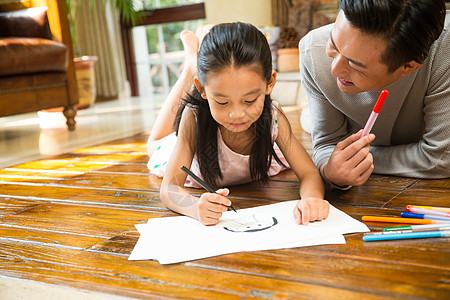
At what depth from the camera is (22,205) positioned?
5.15ft

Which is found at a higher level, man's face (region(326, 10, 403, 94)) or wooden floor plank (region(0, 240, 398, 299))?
man's face (region(326, 10, 403, 94))

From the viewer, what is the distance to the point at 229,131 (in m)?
1.42

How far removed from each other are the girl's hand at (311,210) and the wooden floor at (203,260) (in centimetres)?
9

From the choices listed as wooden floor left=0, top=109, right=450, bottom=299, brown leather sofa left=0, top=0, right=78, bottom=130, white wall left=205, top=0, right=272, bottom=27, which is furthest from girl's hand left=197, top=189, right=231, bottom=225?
white wall left=205, top=0, right=272, bottom=27

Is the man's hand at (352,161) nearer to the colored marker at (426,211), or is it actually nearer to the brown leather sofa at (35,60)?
the colored marker at (426,211)

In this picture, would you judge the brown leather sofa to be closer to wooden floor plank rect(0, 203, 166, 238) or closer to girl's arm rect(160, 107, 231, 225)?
wooden floor plank rect(0, 203, 166, 238)

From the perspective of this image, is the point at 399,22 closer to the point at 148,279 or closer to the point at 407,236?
the point at 407,236

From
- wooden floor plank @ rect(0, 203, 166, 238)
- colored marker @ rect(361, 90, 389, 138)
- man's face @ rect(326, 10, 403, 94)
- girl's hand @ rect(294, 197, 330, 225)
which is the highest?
man's face @ rect(326, 10, 403, 94)

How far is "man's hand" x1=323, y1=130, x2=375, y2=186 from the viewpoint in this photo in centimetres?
116

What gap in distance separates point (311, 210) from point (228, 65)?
1.25 ft

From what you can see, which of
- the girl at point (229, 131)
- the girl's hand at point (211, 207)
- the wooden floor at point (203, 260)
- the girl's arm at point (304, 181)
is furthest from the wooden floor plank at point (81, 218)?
the girl's arm at point (304, 181)

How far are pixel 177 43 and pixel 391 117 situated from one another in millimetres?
4427

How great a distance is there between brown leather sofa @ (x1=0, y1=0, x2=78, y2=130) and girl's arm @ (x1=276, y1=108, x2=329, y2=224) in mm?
2139

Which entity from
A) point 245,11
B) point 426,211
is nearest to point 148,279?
point 426,211
